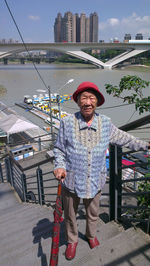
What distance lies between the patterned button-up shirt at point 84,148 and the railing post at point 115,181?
20cm

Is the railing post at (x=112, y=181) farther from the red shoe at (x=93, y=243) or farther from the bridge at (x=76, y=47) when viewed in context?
the bridge at (x=76, y=47)

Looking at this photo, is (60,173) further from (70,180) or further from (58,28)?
(58,28)

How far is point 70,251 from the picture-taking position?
154 cm

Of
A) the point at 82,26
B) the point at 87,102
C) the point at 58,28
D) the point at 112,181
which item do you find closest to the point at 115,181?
the point at 112,181

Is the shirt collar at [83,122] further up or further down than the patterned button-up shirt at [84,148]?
further up

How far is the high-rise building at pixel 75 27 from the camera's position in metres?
104

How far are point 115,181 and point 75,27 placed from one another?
116769mm

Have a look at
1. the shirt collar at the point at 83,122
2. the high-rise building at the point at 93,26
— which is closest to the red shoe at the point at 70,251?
the shirt collar at the point at 83,122

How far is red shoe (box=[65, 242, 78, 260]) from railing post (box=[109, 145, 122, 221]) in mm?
434

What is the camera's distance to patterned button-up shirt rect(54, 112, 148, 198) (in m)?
1.38

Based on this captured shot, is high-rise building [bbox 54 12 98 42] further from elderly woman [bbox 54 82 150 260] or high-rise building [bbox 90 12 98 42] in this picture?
elderly woman [bbox 54 82 150 260]

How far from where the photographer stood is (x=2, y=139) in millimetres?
11695

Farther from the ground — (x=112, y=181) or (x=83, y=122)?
(x=83, y=122)

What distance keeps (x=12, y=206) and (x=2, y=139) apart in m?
9.01
